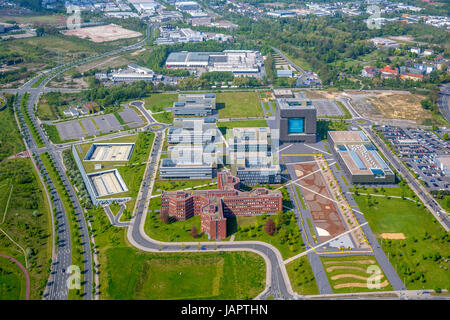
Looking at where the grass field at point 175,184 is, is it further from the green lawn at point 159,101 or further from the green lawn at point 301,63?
the green lawn at point 301,63

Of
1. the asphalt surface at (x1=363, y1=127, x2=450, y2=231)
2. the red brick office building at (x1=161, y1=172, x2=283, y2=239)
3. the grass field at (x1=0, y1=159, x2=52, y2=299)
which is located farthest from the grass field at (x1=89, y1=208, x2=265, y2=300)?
the asphalt surface at (x1=363, y1=127, x2=450, y2=231)

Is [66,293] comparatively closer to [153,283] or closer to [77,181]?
[153,283]

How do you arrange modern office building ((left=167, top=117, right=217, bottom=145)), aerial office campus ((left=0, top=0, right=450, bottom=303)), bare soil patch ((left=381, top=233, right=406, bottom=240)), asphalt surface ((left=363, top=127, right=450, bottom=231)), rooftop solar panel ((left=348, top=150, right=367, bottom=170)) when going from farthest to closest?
modern office building ((left=167, top=117, right=217, bottom=145)), rooftop solar panel ((left=348, top=150, right=367, bottom=170)), asphalt surface ((left=363, top=127, right=450, bottom=231)), bare soil patch ((left=381, top=233, right=406, bottom=240)), aerial office campus ((left=0, top=0, right=450, bottom=303))

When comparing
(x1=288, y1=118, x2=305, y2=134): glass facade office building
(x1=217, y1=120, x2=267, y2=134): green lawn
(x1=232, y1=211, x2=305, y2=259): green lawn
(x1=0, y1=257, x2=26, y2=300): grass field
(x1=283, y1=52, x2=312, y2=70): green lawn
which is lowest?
(x1=0, y1=257, x2=26, y2=300): grass field

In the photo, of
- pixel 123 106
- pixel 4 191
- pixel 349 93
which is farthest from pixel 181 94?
pixel 4 191

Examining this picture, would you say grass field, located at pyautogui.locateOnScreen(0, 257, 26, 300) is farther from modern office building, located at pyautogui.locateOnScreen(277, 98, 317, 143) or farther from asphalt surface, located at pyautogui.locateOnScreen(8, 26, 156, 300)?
modern office building, located at pyautogui.locateOnScreen(277, 98, 317, 143)

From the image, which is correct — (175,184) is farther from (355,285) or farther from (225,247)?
(355,285)

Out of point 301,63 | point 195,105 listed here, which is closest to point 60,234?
point 195,105
